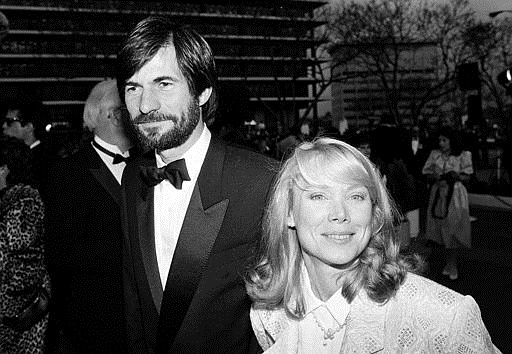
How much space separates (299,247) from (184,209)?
1.58ft

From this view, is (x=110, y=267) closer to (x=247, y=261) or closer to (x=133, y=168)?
(x=133, y=168)

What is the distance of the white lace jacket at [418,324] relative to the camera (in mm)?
1741

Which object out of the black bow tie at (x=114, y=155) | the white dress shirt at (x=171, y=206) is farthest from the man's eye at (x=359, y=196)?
the black bow tie at (x=114, y=155)

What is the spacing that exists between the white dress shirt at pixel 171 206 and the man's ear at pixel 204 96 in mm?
110

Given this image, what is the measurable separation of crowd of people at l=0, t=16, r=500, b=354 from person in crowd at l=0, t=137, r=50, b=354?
346mm

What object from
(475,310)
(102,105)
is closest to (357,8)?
(102,105)

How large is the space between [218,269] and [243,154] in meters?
0.46

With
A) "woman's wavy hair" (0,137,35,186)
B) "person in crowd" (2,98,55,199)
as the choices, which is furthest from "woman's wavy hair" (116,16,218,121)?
"person in crowd" (2,98,55,199)

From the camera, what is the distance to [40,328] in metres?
3.77

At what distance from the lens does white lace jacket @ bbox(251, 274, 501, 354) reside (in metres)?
1.74

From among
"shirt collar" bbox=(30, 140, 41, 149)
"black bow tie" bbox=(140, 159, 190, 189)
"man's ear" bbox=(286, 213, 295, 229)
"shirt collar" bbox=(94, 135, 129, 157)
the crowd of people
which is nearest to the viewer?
the crowd of people

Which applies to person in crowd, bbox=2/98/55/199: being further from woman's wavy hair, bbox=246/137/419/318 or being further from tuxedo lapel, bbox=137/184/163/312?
woman's wavy hair, bbox=246/137/419/318

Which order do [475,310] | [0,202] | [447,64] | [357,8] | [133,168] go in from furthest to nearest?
[447,64] < [357,8] < [0,202] < [133,168] < [475,310]

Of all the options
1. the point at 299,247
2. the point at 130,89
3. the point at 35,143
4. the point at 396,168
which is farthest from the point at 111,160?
the point at 396,168
